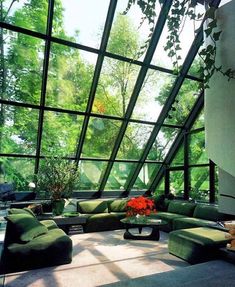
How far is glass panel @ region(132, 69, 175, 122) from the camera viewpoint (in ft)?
21.9

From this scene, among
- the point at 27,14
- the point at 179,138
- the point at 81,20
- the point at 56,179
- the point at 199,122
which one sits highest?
the point at 81,20

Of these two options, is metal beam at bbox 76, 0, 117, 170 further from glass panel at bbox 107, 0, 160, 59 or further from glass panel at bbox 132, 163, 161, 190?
glass panel at bbox 132, 163, 161, 190

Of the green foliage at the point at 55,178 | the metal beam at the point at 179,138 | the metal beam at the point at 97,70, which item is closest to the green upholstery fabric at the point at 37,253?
the green foliage at the point at 55,178

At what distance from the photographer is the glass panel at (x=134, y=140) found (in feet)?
23.8

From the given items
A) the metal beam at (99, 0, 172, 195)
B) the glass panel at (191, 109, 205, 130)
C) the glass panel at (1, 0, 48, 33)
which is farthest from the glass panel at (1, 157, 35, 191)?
the glass panel at (191, 109, 205, 130)

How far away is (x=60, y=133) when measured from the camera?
646 centimetres

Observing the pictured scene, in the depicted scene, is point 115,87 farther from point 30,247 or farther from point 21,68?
point 30,247

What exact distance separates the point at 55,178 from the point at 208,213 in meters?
3.67

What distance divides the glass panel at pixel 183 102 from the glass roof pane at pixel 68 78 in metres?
2.51

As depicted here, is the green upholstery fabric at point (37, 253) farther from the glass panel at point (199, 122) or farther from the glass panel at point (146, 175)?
the glass panel at point (199, 122)

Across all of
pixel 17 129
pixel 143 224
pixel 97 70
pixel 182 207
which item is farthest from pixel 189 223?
pixel 17 129

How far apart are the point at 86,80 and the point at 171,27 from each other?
4236mm

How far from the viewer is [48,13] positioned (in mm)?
4984

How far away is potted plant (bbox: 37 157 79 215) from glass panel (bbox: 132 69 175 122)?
2.37 meters
